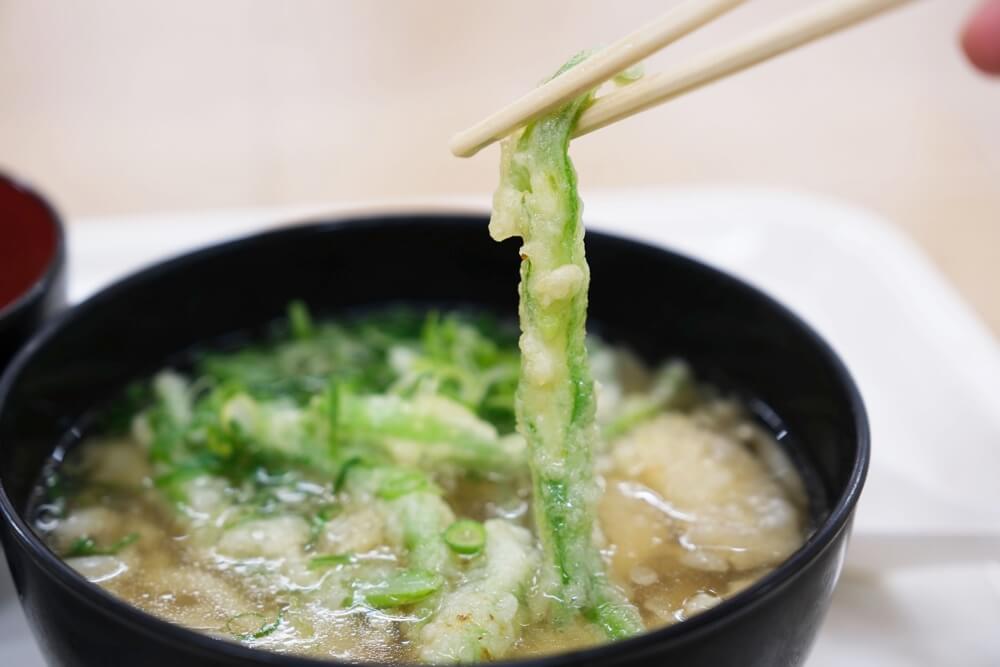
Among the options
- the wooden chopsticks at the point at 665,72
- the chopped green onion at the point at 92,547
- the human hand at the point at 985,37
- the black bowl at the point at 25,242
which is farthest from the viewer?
the black bowl at the point at 25,242

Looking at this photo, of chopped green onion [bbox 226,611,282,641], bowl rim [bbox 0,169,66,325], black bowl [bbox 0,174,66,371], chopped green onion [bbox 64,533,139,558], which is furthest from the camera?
black bowl [bbox 0,174,66,371]

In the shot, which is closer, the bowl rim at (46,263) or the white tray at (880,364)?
the white tray at (880,364)

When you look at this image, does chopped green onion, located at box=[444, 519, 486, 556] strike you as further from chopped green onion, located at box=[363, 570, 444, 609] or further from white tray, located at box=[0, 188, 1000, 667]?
white tray, located at box=[0, 188, 1000, 667]

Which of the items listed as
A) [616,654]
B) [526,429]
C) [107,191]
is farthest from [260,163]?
[616,654]

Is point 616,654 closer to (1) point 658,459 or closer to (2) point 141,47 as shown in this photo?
(1) point 658,459

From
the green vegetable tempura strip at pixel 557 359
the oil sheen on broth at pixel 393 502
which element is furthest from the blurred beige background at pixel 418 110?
the green vegetable tempura strip at pixel 557 359

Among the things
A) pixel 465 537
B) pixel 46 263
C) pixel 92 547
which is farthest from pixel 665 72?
pixel 46 263

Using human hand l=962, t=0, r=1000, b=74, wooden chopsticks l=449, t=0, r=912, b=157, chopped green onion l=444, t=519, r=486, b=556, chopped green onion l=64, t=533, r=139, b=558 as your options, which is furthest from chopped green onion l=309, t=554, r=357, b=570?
human hand l=962, t=0, r=1000, b=74

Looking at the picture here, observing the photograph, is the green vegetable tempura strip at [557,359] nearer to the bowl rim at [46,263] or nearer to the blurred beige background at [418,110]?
the bowl rim at [46,263]
